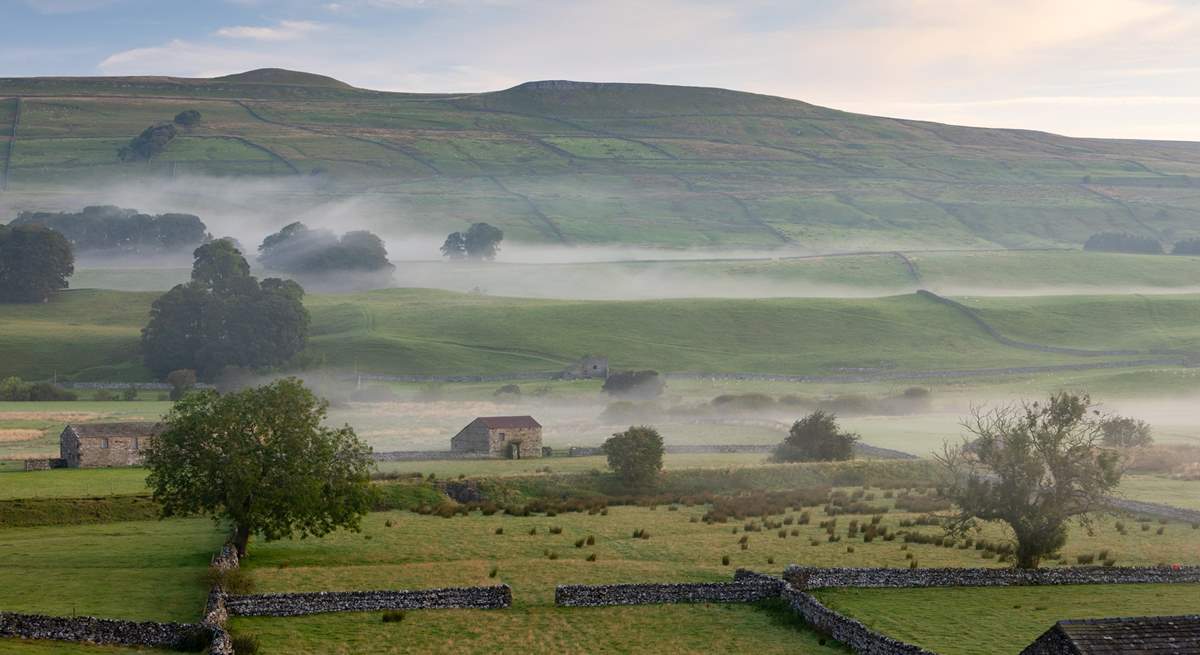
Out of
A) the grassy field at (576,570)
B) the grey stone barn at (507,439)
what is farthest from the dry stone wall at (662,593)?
the grey stone barn at (507,439)

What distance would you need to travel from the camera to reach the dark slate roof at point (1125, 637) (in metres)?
27.4

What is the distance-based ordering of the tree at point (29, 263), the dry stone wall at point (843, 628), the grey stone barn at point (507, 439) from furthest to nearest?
the tree at point (29, 263) < the grey stone barn at point (507, 439) < the dry stone wall at point (843, 628)

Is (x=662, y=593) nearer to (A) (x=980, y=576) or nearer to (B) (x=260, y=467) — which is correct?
(A) (x=980, y=576)

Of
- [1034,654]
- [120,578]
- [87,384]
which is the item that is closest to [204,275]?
[87,384]

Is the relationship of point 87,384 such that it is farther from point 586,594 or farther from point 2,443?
point 586,594

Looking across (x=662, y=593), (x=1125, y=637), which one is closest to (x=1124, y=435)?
(x=662, y=593)

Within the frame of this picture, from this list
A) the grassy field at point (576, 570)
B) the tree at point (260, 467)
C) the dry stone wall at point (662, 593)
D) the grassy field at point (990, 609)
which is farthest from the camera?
the tree at point (260, 467)

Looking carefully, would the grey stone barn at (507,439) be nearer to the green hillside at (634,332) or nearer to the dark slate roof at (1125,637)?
the green hillside at (634,332)

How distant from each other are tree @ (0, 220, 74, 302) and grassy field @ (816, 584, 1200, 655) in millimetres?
146209

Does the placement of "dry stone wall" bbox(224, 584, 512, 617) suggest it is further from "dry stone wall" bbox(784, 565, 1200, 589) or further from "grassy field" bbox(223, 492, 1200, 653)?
"dry stone wall" bbox(784, 565, 1200, 589)

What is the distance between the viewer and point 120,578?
43312mm

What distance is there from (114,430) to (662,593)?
4423 centimetres

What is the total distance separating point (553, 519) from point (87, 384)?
7645cm

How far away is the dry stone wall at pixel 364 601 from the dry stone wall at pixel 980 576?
978cm
